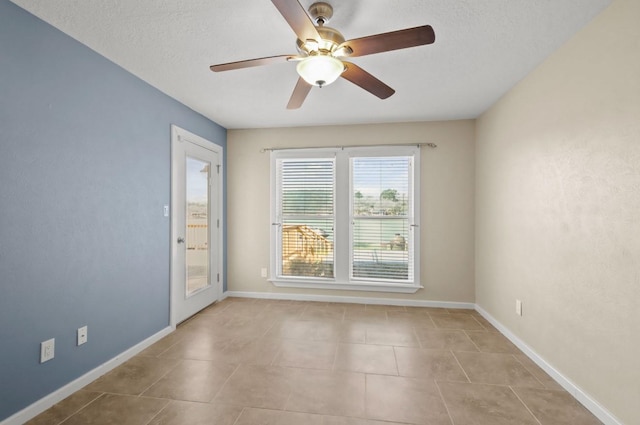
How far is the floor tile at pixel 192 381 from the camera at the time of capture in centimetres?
207

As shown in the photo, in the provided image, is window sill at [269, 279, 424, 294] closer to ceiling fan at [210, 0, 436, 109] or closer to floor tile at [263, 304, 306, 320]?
floor tile at [263, 304, 306, 320]

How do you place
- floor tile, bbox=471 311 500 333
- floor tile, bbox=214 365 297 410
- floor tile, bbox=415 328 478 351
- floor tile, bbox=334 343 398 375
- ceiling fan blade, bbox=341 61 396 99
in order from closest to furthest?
ceiling fan blade, bbox=341 61 396 99 < floor tile, bbox=214 365 297 410 < floor tile, bbox=334 343 398 375 < floor tile, bbox=415 328 478 351 < floor tile, bbox=471 311 500 333

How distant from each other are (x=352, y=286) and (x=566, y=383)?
7.96ft

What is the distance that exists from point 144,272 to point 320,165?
2.55 meters

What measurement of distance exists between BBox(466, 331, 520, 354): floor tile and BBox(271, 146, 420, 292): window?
1020mm

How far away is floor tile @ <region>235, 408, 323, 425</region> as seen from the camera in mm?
1794

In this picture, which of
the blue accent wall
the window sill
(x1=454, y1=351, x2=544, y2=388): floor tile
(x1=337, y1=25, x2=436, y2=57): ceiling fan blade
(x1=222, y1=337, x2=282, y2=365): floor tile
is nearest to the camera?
(x1=337, y1=25, x2=436, y2=57): ceiling fan blade

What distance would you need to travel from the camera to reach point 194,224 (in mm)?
3639

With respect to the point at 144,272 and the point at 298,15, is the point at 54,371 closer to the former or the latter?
the point at 144,272

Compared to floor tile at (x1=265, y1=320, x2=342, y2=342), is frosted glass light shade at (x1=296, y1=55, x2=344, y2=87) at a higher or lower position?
higher

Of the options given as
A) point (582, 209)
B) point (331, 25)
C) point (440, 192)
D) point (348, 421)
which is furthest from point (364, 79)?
point (440, 192)

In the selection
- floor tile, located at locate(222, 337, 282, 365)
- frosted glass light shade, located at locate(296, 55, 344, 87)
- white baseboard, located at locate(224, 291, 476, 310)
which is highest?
frosted glass light shade, located at locate(296, 55, 344, 87)

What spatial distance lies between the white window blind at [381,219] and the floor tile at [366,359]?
1416mm

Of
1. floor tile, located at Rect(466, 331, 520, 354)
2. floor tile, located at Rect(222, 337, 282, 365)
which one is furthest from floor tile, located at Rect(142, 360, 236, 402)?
floor tile, located at Rect(466, 331, 520, 354)
